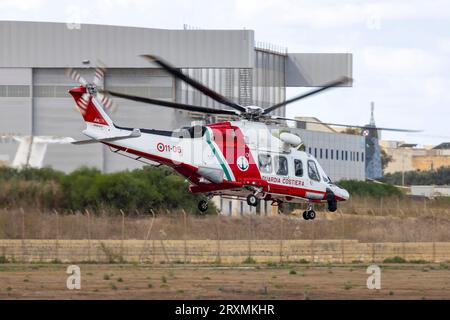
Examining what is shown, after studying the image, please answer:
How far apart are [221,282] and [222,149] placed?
503 cm

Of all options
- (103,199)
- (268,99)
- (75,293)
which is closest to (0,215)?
(103,199)

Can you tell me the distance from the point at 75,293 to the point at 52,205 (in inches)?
645

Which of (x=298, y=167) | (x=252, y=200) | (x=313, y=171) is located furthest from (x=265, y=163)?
(x=313, y=171)

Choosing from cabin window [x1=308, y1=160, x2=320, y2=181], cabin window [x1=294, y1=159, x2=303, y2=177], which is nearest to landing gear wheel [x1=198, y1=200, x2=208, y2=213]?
cabin window [x1=294, y1=159, x2=303, y2=177]

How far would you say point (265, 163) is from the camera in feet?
139

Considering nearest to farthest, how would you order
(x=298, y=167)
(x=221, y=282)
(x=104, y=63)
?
(x=221, y=282) < (x=298, y=167) < (x=104, y=63)

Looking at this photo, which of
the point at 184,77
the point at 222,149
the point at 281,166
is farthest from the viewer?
the point at 281,166

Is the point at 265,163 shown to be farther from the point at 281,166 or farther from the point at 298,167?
the point at 298,167

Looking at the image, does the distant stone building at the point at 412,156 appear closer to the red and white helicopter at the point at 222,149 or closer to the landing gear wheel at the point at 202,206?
the red and white helicopter at the point at 222,149

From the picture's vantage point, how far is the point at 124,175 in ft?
194

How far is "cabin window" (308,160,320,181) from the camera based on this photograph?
4425cm

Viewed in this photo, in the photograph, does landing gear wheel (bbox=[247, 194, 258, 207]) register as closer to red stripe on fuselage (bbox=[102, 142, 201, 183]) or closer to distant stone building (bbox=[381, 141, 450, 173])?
red stripe on fuselage (bbox=[102, 142, 201, 183])

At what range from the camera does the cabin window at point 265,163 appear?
42.2 meters

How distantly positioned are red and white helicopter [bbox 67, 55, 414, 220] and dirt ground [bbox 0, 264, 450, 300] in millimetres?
2901
